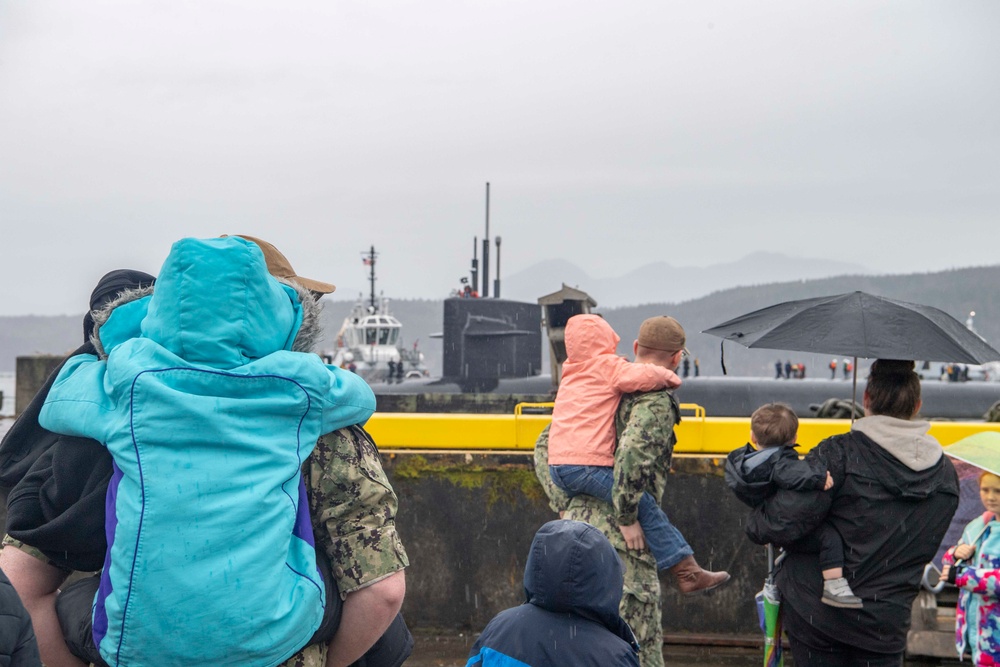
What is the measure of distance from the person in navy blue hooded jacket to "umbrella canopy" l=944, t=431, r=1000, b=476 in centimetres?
241

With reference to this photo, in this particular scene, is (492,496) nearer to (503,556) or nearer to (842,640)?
(503,556)

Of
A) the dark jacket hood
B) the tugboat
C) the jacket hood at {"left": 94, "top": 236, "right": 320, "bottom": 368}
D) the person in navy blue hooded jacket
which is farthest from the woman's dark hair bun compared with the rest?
the tugboat

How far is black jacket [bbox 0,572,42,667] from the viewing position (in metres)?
2.02

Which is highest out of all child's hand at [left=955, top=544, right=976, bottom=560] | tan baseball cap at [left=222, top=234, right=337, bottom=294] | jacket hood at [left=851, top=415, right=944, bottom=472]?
tan baseball cap at [left=222, top=234, right=337, bottom=294]

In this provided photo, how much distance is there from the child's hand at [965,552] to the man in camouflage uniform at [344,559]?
297cm

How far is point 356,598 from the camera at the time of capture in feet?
8.28

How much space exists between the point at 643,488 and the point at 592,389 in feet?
1.84

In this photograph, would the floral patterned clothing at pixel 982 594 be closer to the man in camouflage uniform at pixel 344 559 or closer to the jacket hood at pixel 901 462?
the jacket hood at pixel 901 462

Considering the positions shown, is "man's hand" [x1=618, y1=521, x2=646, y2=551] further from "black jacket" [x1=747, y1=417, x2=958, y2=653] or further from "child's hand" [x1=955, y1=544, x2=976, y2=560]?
"child's hand" [x1=955, y1=544, x2=976, y2=560]

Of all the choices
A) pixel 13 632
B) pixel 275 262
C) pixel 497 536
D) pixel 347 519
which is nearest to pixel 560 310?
pixel 497 536

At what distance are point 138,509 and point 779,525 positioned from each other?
8.43 feet

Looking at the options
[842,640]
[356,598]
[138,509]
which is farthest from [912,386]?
[138,509]

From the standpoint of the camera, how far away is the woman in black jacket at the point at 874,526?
148 inches

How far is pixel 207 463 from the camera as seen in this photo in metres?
2.31
